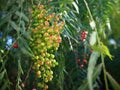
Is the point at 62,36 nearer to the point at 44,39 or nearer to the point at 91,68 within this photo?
the point at 44,39

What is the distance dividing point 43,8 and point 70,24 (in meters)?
0.16

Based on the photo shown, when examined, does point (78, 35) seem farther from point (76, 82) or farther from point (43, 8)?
point (76, 82)

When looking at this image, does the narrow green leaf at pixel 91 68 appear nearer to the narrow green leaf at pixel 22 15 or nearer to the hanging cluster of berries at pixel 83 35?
the narrow green leaf at pixel 22 15

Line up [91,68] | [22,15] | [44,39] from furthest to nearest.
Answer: [22,15] < [44,39] < [91,68]

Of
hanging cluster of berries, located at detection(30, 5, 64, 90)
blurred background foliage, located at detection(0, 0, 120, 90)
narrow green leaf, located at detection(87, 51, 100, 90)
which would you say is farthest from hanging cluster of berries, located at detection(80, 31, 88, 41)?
narrow green leaf, located at detection(87, 51, 100, 90)

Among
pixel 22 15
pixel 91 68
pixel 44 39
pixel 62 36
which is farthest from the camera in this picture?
pixel 62 36

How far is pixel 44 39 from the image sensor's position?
1.14 m

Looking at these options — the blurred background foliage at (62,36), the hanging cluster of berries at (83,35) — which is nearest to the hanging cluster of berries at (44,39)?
the blurred background foliage at (62,36)

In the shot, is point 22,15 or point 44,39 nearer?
point 44,39

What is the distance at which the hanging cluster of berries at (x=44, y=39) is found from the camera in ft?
3.74

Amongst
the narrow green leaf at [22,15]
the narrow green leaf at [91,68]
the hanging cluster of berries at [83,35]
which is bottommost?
the hanging cluster of berries at [83,35]

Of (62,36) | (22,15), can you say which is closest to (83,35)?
(62,36)

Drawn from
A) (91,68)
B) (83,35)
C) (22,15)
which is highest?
(22,15)

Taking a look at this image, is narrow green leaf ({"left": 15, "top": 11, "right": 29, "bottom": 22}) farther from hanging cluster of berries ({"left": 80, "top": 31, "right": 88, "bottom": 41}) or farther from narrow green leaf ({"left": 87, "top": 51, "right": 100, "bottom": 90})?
narrow green leaf ({"left": 87, "top": 51, "right": 100, "bottom": 90})
